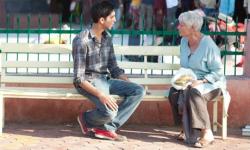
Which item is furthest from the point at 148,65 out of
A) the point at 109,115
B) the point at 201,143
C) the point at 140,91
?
the point at 201,143

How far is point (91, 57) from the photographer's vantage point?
6500 millimetres

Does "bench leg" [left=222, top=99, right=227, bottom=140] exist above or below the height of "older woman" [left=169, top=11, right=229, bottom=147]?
below

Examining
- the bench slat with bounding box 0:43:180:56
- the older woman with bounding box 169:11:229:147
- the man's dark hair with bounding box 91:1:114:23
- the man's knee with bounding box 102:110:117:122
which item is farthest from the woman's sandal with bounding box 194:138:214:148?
the man's dark hair with bounding box 91:1:114:23

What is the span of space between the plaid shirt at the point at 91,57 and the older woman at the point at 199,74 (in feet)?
2.27

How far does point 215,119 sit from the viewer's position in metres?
6.85

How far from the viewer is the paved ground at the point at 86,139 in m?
6.32

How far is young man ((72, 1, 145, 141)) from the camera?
6371 millimetres

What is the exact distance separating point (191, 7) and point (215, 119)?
232 inches

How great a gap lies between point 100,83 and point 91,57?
27 cm

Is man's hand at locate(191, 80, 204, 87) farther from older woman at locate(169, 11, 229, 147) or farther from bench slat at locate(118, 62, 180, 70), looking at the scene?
bench slat at locate(118, 62, 180, 70)

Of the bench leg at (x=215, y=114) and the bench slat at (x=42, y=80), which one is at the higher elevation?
the bench slat at (x=42, y=80)

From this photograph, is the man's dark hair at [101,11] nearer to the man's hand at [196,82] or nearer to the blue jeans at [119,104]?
the blue jeans at [119,104]

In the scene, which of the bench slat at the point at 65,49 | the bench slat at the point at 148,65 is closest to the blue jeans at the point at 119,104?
the bench slat at the point at 148,65

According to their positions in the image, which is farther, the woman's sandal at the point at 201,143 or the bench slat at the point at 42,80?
the bench slat at the point at 42,80
